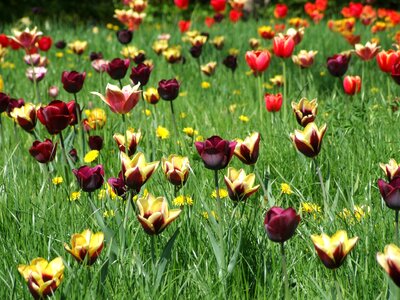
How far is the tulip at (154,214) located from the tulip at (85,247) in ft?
0.40

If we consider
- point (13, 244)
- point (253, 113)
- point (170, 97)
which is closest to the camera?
point (13, 244)

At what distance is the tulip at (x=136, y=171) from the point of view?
6.50 feet

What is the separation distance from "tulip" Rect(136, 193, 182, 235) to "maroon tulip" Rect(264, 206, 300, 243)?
29cm

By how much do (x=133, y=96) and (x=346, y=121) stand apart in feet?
4.72

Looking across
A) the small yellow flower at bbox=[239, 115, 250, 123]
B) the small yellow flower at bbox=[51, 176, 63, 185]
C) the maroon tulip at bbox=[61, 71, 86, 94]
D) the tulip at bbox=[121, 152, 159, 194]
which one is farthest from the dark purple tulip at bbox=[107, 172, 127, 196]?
the small yellow flower at bbox=[239, 115, 250, 123]

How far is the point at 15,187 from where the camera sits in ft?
8.53

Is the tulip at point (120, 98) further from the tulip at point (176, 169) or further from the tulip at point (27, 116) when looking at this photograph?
the tulip at point (27, 116)

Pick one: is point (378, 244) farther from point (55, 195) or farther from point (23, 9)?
point (23, 9)

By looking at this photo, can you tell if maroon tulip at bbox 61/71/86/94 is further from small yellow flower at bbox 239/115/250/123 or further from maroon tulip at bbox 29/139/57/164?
small yellow flower at bbox 239/115/250/123

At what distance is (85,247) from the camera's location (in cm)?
179

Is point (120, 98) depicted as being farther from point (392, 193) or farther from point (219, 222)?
point (392, 193)

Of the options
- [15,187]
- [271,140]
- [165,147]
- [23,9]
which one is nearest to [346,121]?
[271,140]

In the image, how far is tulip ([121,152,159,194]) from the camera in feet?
6.50

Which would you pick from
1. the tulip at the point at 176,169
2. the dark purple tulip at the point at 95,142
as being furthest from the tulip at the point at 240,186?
the dark purple tulip at the point at 95,142
